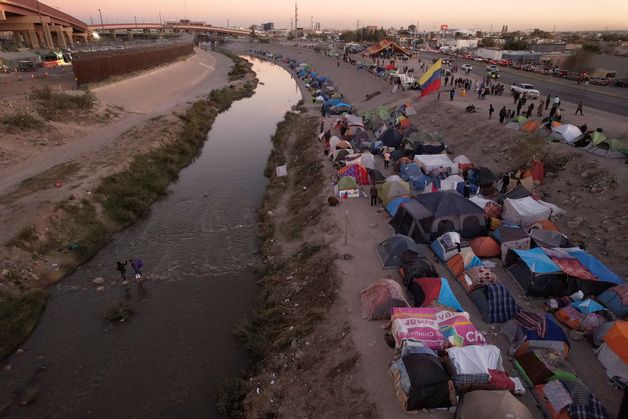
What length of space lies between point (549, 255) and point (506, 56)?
74.7 meters

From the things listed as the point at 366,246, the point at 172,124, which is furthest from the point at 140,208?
the point at 172,124

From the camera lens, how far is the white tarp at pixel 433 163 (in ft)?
73.1

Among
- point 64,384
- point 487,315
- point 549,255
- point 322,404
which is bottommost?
point 64,384

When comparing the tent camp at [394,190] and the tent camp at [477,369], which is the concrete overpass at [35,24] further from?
the tent camp at [477,369]

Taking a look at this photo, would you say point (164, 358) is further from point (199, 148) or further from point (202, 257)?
point (199, 148)

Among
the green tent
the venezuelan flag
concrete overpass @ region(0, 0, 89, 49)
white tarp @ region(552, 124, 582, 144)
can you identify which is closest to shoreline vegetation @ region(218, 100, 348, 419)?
the green tent

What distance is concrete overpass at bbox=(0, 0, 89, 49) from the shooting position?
72.1 meters

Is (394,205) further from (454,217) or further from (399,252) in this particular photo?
(399,252)

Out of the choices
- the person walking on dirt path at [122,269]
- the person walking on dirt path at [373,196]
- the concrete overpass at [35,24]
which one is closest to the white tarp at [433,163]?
the person walking on dirt path at [373,196]

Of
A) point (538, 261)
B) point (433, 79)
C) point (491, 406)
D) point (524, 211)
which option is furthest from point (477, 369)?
point (433, 79)

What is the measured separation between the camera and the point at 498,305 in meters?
12.2

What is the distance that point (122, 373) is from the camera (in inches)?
494

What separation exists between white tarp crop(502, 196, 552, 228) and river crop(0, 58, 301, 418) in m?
12.1

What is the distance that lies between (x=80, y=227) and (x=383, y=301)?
1686 centimetres
